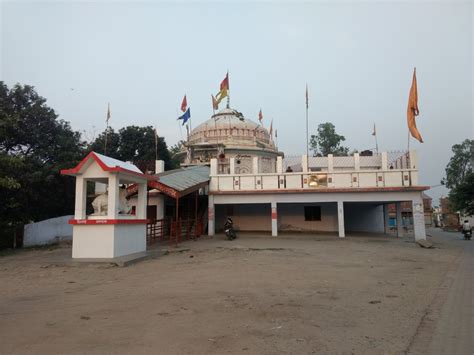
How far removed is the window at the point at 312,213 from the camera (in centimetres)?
2261

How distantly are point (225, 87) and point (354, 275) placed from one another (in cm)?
1993

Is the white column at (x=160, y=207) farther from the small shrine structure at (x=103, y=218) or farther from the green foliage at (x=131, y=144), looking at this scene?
the green foliage at (x=131, y=144)

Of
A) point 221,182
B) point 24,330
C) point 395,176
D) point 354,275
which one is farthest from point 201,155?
point 24,330

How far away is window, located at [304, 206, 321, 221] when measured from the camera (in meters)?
22.6

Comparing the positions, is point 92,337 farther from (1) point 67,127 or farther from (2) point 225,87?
(2) point 225,87

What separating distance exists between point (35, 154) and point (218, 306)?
19.1 meters

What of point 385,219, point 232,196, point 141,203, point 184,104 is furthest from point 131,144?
point 385,219

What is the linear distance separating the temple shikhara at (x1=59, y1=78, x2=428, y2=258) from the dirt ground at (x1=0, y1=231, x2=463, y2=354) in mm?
A: 2014

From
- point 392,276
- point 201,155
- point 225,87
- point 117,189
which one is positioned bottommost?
point 392,276

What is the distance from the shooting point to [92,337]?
438 centimetres

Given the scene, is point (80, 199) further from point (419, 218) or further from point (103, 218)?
Answer: point (419, 218)

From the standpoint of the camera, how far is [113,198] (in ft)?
36.8

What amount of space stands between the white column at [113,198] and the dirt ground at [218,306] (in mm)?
1807

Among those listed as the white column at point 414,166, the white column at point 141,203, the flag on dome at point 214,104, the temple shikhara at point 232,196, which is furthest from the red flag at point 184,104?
the white column at point 414,166
